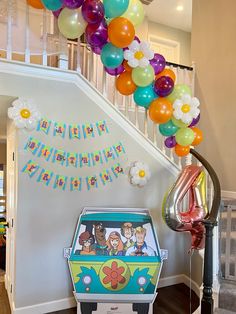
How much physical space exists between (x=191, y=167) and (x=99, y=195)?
4.52ft

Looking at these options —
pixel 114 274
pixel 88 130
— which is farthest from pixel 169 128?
pixel 114 274

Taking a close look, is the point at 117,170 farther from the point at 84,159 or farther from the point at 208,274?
the point at 208,274

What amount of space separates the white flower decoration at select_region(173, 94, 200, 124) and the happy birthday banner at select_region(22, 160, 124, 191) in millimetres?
1076

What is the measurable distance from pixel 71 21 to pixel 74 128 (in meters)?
1.17

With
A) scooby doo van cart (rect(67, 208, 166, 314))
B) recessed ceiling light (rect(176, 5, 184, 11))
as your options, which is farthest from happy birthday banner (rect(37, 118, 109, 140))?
recessed ceiling light (rect(176, 5, 184, 11))

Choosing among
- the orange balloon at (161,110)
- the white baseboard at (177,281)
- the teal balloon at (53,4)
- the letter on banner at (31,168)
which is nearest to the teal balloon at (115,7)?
the teal balloon at (53,4)

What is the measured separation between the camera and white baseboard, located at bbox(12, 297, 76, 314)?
2971 mm

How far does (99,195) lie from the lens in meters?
3.39

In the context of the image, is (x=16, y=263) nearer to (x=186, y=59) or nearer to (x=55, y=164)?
(x=55, y=164)

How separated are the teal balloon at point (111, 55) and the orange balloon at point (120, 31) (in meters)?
0.08

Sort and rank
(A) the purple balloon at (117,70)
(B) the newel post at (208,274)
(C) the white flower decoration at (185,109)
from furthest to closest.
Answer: (A) the purple balloon at (117,70), (C) the white flower decoration at (185,109), (B) the newel post at (208,274)

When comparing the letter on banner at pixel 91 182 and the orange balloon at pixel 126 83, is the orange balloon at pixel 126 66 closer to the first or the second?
the orange balloon at pixel 126 83

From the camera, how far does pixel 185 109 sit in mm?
2703

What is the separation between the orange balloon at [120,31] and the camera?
238 centimetres
